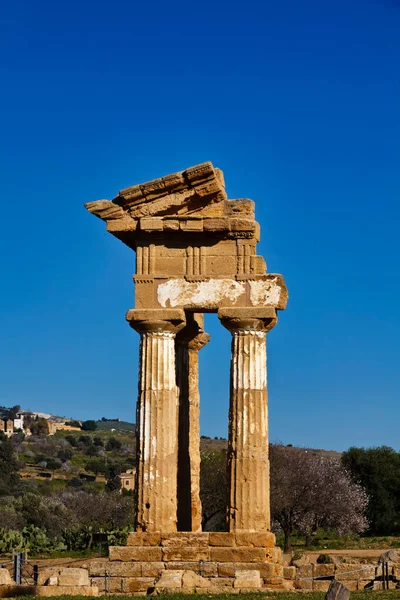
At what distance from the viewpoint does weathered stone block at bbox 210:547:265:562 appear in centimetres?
2427

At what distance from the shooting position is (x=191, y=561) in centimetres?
2453

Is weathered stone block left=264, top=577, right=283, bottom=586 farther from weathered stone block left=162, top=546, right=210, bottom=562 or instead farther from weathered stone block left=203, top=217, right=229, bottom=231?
weathered stone block left=203, top=217, right=229, bottom=231

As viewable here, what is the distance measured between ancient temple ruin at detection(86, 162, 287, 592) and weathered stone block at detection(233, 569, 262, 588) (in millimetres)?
1819

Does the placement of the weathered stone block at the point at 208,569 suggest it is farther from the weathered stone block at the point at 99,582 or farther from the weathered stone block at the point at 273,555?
the weathered stone block at the point at 99,582

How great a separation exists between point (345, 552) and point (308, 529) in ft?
38.2

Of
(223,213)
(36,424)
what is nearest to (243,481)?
(223,213)

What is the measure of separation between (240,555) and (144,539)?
83.3 inches

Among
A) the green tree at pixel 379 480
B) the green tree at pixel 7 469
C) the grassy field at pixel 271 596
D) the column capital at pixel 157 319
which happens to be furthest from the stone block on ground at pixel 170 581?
the green tree at pixel 7 469

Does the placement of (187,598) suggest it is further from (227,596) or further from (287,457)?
(287,457)

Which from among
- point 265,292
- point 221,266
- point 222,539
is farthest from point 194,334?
point 222,539

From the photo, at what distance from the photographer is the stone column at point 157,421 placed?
25.4 m

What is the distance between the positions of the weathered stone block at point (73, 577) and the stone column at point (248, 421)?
3435 millimetres

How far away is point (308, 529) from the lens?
54219mm

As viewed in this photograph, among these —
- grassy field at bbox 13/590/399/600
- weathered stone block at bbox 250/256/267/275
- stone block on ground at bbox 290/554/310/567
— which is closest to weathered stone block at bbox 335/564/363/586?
stone block on ground at bbox 290/554/310/567
